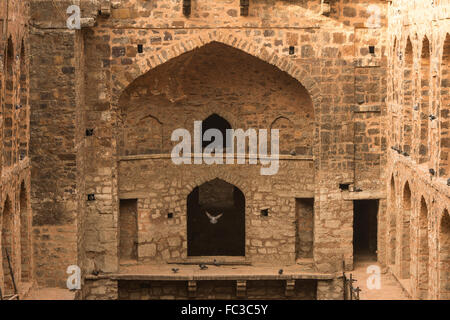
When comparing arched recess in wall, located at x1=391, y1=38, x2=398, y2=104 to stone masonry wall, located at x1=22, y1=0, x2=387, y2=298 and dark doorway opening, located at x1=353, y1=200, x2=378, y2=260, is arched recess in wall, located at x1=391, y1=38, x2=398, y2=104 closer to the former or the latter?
stone masonry wall, located at x1=22, y1=0, x2=387, y2=298

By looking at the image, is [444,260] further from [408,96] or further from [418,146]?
[408,96]

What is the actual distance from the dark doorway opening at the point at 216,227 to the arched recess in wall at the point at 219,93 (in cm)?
248

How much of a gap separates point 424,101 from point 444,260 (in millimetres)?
2638

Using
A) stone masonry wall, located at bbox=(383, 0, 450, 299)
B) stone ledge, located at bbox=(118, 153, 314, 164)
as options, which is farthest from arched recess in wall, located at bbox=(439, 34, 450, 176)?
stone ledge, located at bbox=(118, 153, 314, 164)

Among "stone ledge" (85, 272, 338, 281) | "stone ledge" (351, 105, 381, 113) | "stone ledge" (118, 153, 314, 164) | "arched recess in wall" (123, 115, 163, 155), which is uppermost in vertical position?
"stone ledge" (351, 105, 381, 113)

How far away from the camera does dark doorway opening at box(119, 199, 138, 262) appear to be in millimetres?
20078

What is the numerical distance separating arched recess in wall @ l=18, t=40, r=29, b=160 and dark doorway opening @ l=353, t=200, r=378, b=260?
6.83 meters

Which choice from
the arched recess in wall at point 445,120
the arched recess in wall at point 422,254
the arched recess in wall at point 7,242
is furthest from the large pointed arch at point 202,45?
the arched recess in wall at point 445,120

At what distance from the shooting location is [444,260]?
15383 millimetres

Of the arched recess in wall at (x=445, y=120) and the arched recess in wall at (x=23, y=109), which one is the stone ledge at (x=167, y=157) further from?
the arched recess in wall at (x=445, y=120)

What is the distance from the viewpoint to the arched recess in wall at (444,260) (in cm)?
1528

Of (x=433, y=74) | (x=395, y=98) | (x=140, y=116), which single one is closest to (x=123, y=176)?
(x=140, y=116)

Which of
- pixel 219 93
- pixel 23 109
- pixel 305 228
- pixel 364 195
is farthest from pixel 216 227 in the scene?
pixel 23 109

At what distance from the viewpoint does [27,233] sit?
17.9 meters
